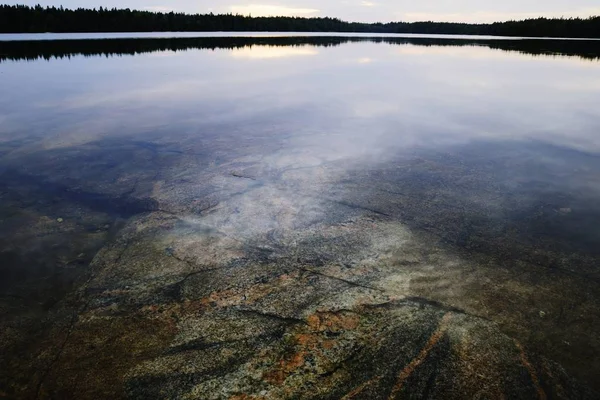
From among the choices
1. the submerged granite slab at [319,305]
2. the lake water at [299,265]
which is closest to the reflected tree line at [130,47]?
the lake water at [299,265]

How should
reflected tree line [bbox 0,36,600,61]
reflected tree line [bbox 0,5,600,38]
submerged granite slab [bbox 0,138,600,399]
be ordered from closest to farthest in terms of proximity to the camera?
1. submerged granite slab [bbox 0,138,600,399]
2. reflected tree line [bbox 0,36,600,61]
3. reflected tree line [bbox 0,5,600,38]

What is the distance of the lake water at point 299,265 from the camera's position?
274 centimetres

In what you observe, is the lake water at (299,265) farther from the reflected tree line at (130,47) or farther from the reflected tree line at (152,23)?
the reflected tree line at (152,23)

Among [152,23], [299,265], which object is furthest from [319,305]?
[152,23]

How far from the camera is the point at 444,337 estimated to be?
9.87 feet

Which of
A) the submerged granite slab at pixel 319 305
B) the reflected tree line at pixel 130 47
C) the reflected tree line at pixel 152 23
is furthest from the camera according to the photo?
the reflected tree line at pixel 152 23

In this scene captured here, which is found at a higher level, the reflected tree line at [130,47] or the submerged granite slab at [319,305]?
the reflected tree line at [130,47]

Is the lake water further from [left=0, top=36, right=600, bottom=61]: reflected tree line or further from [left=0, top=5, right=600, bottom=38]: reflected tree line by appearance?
[left=0, top=5, right=600, bottom=38]: reflected tree line

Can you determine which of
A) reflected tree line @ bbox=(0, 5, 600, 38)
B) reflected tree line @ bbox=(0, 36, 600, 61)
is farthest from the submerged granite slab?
reflected tree line @ bbox=(0, 5, 600, 38)

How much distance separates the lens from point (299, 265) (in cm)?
401

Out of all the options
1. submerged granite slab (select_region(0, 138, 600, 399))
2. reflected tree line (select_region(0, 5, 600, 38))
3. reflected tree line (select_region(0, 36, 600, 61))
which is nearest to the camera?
submerged granite slab (select_region(0, 138, 600, 399))

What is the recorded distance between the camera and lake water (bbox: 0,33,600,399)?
2736mm

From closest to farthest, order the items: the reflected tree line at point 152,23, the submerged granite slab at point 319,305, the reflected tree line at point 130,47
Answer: the submerged granite slab at point 319,305
the reflected tree line at point 130,47
the reflected tree line at point 152,23

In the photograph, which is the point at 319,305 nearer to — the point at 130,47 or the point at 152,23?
the point at 130,47
